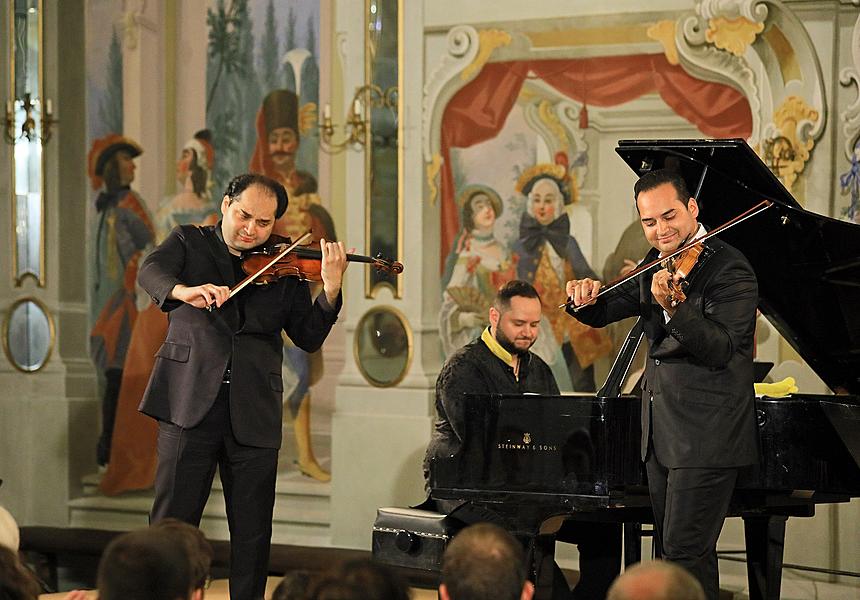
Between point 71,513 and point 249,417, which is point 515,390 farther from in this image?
point 71,513

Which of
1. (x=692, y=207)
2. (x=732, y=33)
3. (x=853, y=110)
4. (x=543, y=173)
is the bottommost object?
(x=692, y=207)

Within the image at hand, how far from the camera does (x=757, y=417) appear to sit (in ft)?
13.2

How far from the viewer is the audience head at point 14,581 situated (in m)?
2.17

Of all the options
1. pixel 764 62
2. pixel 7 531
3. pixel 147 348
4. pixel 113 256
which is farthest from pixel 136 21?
pixel 7 531

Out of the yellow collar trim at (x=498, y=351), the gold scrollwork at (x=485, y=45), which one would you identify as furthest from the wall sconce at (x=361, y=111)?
the yellow collar trim at (x=498, y=351)

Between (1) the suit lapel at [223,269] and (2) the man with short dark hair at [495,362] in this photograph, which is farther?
(2) the man with short dark hair at [495,362]

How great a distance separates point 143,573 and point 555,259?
16.1 feet

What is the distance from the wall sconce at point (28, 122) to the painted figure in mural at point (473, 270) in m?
2.80

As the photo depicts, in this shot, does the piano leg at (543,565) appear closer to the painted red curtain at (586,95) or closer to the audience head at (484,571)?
the audience head at (484,571)

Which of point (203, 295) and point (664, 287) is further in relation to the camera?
point (203, 295)

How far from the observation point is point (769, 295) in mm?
4340

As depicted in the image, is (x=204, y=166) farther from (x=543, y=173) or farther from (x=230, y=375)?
(x=230, y=375)

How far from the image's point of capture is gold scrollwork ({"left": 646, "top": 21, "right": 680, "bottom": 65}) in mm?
6570

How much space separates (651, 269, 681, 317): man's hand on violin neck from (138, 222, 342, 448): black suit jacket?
3.76ft
